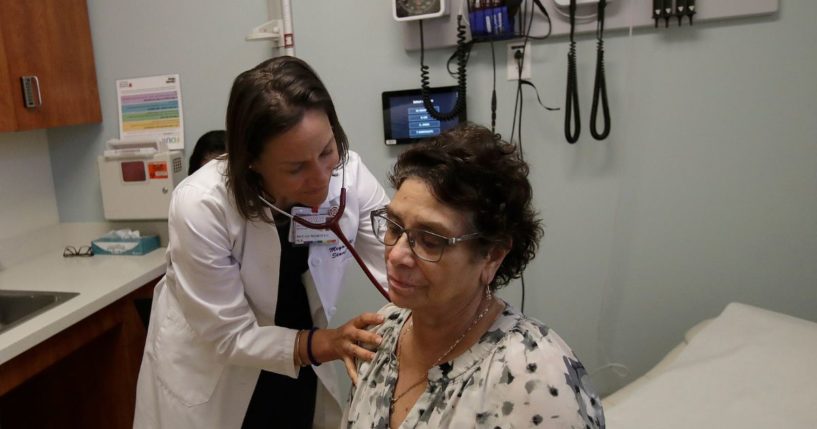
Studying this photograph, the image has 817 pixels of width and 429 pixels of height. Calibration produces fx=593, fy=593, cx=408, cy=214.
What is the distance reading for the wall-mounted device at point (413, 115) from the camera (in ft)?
6.48

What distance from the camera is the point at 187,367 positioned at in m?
1.47

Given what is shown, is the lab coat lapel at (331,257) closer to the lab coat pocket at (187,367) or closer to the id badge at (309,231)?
the id badge at (309,231)

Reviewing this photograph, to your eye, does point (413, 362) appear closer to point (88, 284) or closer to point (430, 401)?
point (430, 401)

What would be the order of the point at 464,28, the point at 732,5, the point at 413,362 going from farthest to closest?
the point at 464,28 < the point at 732,5 < the point at 413,362

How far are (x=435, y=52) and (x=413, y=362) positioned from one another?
1.24m

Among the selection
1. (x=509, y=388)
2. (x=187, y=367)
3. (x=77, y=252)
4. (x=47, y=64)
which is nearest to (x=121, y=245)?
(x=77, y=252)

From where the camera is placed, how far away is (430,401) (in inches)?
37.0

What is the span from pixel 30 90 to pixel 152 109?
0.41 metres

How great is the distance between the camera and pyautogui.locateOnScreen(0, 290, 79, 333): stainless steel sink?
1861 millimetres

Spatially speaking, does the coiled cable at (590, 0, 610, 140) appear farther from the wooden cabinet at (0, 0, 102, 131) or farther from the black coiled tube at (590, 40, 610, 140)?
the wooden cabinet at (0, 0, 102, 131)

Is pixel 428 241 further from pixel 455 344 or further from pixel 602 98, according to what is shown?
pixel 602 98

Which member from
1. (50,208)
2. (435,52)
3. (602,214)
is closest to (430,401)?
(602,214)

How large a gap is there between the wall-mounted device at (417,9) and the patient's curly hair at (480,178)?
37.6 inches

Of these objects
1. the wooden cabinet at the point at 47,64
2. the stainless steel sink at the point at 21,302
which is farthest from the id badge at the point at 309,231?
the wooden cabinet at the point at 47,64
